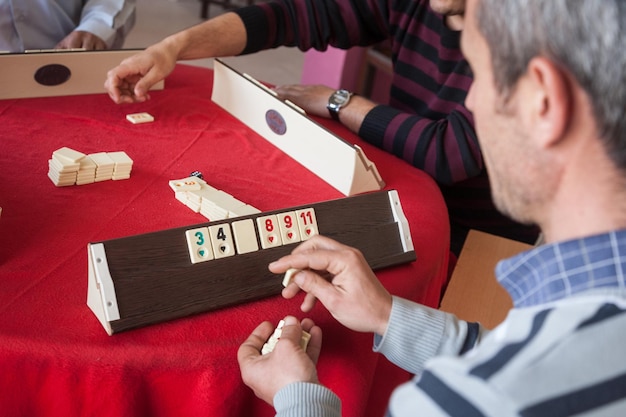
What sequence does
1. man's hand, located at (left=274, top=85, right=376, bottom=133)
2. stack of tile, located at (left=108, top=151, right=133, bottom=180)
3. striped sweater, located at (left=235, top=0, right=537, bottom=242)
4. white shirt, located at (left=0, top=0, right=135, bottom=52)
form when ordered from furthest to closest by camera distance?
white shirt, located at (left=0, top=0, right=135, bottom=52), man's hand, located at (left=274, top=85, right=376, bottom=133), striped sweater, located at (left=235, top=0, right=537, bottom=242), stack of tile, located at (left=108, top=151, right=133, bottom=180)

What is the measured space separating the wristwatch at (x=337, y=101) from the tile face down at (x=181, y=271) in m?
0.67

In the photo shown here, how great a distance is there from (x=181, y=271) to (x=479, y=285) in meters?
0.87

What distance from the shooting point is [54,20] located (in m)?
2.21

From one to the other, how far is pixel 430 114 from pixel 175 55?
2.31ft

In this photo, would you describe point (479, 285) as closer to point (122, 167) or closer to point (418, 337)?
point (418, 337)

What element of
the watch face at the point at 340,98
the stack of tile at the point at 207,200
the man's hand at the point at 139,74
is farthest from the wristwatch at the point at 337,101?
the stack of tile at the point at 207,200

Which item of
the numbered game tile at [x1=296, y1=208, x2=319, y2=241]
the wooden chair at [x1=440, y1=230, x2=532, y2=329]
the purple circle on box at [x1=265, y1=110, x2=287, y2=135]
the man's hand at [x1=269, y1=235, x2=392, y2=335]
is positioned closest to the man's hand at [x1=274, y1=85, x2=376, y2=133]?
the purple circle on box at [x1=265, y1=110, x2=287, y2=135]

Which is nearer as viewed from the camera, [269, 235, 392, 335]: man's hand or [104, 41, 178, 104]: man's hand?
[269, 235, 392, 335]: man's hand

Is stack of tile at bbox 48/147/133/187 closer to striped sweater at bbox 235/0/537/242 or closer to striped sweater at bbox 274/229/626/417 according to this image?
striped sweater at bbox 235/0/537/242

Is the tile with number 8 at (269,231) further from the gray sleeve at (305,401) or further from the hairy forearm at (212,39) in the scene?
the hairy forearm at (212,39)

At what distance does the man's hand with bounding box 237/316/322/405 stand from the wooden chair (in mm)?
684

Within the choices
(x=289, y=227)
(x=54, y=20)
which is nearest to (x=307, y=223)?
(x=289, y=227)

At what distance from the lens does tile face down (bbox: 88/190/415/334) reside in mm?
926

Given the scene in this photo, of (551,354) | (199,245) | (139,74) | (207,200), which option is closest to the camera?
(551,354)
